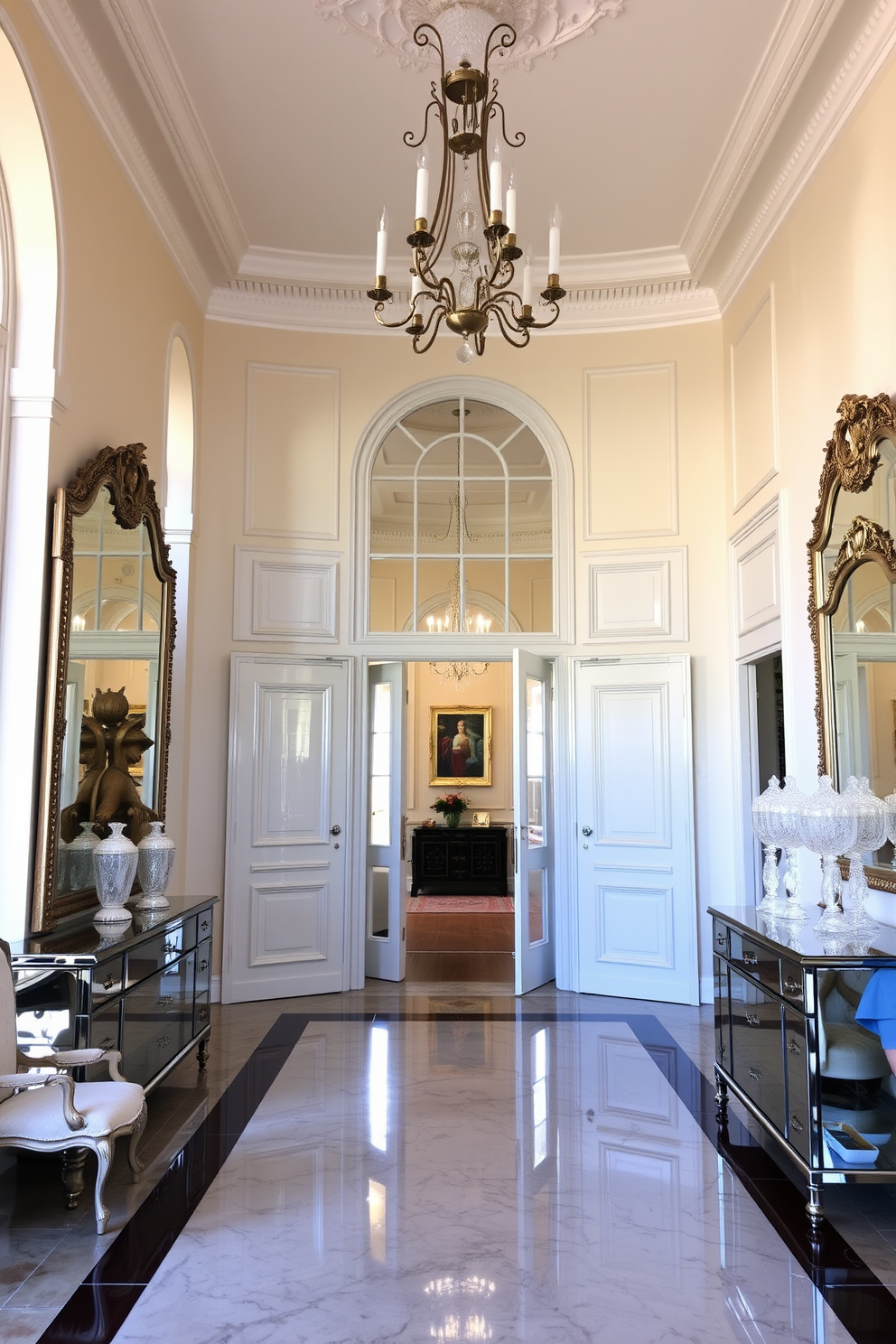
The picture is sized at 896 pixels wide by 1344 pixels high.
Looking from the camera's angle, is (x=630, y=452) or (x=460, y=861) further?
(x=460, y=861)

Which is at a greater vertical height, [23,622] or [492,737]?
[23,622]

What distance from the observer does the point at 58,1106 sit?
10.1 ft

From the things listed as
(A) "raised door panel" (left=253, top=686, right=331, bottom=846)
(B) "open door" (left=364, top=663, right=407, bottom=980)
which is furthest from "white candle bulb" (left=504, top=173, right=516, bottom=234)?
(B) "open door" (left=364, top=663, right=407, bottom=980)

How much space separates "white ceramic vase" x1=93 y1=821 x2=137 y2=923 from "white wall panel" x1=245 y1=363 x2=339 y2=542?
304 cm

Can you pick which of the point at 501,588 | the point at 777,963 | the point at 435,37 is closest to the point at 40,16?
the point at 435,37

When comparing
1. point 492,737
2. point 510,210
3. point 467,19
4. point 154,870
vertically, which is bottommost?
point 154,870

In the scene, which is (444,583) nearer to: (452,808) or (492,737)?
(452,808)

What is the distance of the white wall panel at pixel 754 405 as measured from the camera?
223 inches

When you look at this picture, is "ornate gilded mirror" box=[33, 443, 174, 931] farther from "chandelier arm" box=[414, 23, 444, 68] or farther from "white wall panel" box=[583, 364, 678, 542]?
"white wall panel" box=[583, 364, 678, 542]

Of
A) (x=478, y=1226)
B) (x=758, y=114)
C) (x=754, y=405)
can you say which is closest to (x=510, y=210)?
(x=758, y=114)

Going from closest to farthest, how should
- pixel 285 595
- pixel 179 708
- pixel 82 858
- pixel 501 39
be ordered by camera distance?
pixel 82 858 → pixel 501 39 → pixel 179 708 → pixel 285 595

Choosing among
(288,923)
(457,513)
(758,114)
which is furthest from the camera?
(457,513)

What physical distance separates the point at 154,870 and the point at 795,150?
192 inches

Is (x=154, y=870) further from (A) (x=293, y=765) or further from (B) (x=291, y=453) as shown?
(B) (x=291, y=453)
